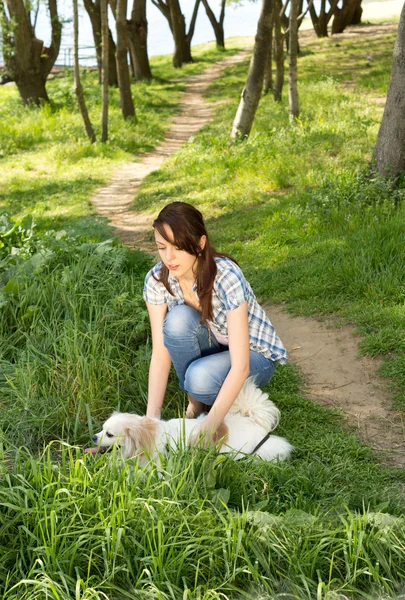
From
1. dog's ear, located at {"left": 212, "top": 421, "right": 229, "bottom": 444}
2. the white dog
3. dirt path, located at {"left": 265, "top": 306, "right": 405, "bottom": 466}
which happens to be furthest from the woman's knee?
dirt path, located at {"left": 265, "top": 306, "right": 405, "bottom": 466}

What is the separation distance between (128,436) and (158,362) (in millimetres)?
855

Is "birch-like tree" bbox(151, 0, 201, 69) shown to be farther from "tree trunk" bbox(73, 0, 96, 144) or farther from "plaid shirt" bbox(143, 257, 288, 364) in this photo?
"plaid shirt" bbox(143, 257, 288, 364)

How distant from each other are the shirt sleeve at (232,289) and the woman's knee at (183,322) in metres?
0.27

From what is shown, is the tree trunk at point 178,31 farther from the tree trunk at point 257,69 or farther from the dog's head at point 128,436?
the dog's head at point 128,436

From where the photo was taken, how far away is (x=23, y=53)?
58.7 ft

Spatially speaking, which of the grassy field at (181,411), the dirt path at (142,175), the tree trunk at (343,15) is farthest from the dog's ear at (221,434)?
the tree trunk at (343,15)

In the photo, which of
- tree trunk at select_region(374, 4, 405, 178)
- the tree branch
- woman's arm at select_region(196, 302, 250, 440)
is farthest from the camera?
the tree branch

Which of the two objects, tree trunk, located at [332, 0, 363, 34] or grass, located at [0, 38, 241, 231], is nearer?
grass, located at [0, 38, 241, 231]

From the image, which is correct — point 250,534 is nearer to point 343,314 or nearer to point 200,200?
point 343,314

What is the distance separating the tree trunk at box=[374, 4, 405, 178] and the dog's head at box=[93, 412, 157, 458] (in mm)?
5444

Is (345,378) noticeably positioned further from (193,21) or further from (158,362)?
(193,21)

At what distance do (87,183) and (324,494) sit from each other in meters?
9.78

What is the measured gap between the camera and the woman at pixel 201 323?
3.72 m

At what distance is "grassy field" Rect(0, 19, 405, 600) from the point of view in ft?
9.31
